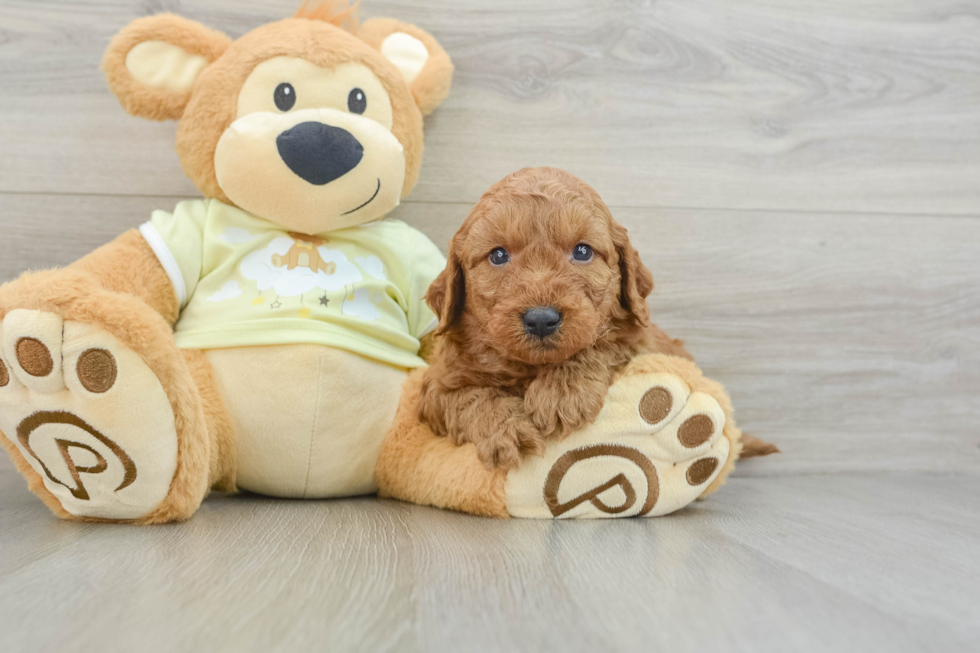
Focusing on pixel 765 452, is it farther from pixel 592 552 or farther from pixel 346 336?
pixel 346 336

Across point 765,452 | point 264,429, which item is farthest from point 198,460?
point 765,452

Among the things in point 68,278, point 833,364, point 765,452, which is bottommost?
point 765,452

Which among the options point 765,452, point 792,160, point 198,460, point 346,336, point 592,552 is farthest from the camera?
point 792,160

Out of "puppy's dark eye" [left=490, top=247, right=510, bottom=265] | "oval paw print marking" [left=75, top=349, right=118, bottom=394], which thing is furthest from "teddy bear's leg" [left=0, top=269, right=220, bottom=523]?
"puppy's dark eye" [left=490, top=247, right=510, bottom=265]

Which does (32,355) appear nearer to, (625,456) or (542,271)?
(542,271)

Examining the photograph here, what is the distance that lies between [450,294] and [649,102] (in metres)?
0.67

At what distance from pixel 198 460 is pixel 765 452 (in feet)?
2.96

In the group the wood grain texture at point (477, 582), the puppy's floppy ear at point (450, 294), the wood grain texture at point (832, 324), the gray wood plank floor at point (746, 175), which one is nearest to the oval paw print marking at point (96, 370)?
the wood grain texture at point (477, 582)

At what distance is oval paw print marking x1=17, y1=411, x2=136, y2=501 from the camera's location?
0.78 meters

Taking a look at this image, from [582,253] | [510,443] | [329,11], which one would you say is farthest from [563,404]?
[329,11]

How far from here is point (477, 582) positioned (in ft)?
2.11

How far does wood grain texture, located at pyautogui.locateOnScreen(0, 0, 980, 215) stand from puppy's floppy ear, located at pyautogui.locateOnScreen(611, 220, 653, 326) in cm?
45

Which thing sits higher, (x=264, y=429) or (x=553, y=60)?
(x=553, y=60)

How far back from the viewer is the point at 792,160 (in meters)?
1.36
